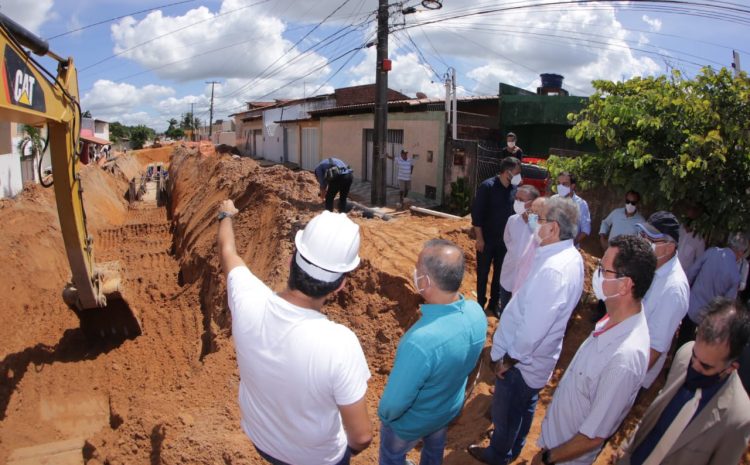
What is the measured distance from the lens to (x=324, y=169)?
342 inches

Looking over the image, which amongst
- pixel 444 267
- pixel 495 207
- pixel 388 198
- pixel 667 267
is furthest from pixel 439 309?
pixel 388 198

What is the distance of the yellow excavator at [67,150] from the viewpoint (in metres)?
3.84

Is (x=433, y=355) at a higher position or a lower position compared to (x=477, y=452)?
higher

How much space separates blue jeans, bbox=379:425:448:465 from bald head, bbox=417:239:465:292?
858 millimetres

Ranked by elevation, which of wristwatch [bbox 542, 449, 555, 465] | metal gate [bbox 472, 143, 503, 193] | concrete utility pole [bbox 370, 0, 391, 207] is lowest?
wristwatch [bbox 542, 449, 555, 465]

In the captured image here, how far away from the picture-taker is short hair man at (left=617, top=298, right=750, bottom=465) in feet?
6.89

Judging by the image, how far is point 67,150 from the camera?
526cm

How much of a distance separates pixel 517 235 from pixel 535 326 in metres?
1.83

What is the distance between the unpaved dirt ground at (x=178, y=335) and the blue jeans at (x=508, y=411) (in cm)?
35

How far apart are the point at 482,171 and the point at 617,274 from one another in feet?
33.6

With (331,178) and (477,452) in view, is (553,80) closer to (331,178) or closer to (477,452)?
(331,178)

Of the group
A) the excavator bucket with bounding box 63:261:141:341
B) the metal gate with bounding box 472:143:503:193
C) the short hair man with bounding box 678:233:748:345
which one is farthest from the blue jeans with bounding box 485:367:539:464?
the metal gate with bounding box 472:143:503:193

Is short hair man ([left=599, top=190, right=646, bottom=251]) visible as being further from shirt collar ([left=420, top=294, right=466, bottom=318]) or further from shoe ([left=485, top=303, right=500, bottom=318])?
shirt collar ([left=420, top=294, right=466, bottom=318])

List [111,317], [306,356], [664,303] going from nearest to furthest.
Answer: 1. [306,356]
2. [664,303]
3. [111,317]
